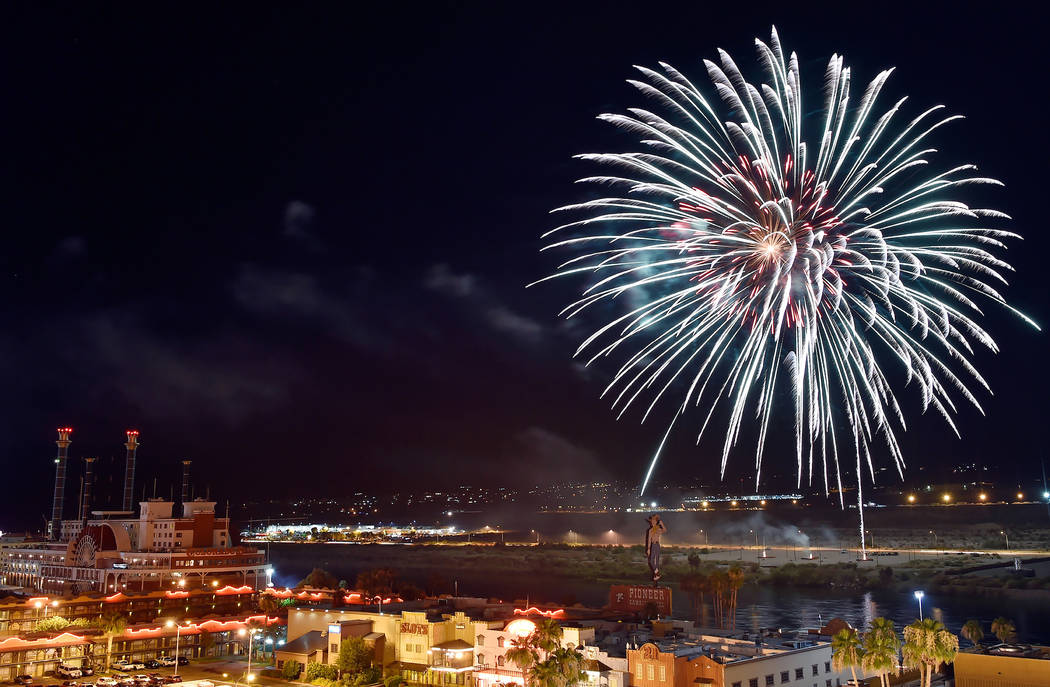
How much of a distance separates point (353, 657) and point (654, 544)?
34116 mm

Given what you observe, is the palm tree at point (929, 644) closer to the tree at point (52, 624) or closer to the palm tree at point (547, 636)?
the palm tree at point (547, 636)

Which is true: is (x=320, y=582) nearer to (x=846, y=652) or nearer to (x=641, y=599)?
(x=641, y=599)

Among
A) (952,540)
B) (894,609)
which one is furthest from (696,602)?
(952,540)

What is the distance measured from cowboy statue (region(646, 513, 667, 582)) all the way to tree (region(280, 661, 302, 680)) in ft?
110

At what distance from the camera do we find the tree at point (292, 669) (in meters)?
55.2

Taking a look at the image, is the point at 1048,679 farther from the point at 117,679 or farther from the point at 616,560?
the point at 616,560

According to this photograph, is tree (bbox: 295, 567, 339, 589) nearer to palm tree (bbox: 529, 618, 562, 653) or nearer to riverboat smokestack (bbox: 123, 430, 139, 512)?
riverboat smokestack (bbox: 123, 430, 139, 512)

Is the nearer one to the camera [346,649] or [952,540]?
[346,649]

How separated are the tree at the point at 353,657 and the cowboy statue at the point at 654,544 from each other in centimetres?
3100

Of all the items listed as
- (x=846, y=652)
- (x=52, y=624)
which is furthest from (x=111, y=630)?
(x=846, y=652)

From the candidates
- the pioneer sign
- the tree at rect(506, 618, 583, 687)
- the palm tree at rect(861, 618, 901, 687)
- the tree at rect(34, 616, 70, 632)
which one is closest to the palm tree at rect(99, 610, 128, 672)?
the tree at rect(34, 616, 70, 632)

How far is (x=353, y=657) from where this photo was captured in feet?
173

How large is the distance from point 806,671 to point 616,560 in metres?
132

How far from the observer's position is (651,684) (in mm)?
40438
